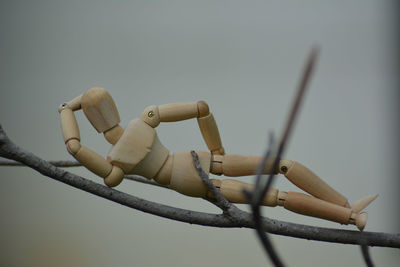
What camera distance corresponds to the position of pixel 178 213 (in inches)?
20.4

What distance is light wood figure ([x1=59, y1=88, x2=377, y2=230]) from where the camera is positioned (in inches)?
21.4

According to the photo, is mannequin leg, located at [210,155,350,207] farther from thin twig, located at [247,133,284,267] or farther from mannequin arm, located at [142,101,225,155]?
thin twig, located at [247,133,284,267]

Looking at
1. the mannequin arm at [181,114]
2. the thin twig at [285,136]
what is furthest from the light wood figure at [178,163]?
the thin twig at [285,136]

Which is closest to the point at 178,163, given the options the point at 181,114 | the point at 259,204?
the point at 181,114

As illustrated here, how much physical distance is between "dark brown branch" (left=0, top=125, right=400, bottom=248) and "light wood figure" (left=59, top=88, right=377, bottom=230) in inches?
0.8

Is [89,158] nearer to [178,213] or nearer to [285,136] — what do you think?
[178,213]

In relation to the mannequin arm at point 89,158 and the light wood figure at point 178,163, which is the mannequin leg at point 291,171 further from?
the mannequin arm at point 89,158

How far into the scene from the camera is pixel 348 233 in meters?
0.53

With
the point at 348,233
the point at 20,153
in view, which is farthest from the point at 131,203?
the point at 348,233

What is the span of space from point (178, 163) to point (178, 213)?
7cm

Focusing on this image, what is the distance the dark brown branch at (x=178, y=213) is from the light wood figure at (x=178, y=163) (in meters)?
0.02

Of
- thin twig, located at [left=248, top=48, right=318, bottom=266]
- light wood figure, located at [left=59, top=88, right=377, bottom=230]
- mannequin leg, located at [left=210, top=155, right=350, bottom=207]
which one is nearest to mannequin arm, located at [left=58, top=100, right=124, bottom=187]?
light wood figure, located at [left=59, top=88, right=377, bottom=230]

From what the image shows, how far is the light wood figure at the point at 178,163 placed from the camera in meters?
0.54

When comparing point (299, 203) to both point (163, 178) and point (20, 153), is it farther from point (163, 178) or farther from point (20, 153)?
point (20, 153)
